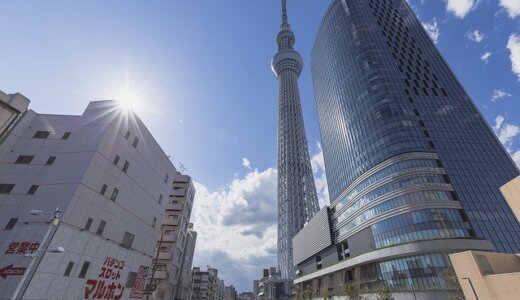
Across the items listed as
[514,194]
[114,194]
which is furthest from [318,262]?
[514,194]

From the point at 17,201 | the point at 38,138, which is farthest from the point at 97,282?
the point at 38,138

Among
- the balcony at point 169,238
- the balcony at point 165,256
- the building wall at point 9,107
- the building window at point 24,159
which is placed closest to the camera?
the building wall at point 9,107

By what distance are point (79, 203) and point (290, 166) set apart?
396ft

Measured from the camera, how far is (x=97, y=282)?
1042 inches

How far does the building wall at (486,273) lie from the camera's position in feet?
52.5

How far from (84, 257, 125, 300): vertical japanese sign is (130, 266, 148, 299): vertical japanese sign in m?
2.45

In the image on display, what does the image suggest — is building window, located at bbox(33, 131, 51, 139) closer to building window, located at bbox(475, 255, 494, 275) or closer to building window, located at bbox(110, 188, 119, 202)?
building window, located at bbox(110, 188, 119, 202)

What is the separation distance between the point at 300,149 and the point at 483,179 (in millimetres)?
91609

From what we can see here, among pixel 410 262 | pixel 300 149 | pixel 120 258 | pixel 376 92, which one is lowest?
pixel 120 258

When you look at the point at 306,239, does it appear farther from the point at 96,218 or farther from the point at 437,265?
the point at 96,218

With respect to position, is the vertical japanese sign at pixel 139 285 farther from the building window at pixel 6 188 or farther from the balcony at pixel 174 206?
the balcony at pixel 174 206

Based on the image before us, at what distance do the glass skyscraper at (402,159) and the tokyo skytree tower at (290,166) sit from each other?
31994 mm

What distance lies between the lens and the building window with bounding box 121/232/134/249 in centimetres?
3157

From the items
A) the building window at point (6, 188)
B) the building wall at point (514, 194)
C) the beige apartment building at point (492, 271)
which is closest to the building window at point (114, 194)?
the building window at point (6, 188)
